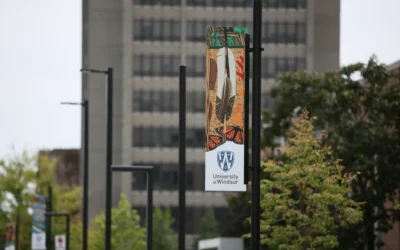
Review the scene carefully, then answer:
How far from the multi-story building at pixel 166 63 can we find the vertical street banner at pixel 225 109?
331 feet

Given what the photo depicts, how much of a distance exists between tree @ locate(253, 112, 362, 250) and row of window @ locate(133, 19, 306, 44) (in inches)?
3273

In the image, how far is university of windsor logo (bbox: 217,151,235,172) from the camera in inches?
891

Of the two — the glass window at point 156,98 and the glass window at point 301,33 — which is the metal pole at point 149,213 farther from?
the glass window at point 301,33

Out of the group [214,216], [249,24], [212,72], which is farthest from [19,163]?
[212,72]

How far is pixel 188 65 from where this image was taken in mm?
125000

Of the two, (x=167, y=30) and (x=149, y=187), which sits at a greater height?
(x=167, y=30)

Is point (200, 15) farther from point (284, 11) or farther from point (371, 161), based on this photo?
point (371, 161)

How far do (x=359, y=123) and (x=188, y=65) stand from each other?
210ft

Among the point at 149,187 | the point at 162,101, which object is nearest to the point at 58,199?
the point at 162,101

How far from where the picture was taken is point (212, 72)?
23078 millimetres

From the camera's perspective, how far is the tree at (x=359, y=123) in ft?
200

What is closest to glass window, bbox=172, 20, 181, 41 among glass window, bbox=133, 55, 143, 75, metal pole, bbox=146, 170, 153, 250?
glass window, bbox=133, 55, 143, 75

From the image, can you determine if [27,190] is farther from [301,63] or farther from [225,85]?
[225,85]

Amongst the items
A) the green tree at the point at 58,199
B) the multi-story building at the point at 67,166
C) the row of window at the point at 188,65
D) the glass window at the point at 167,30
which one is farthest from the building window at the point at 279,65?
the green tree at the point at 58,199
